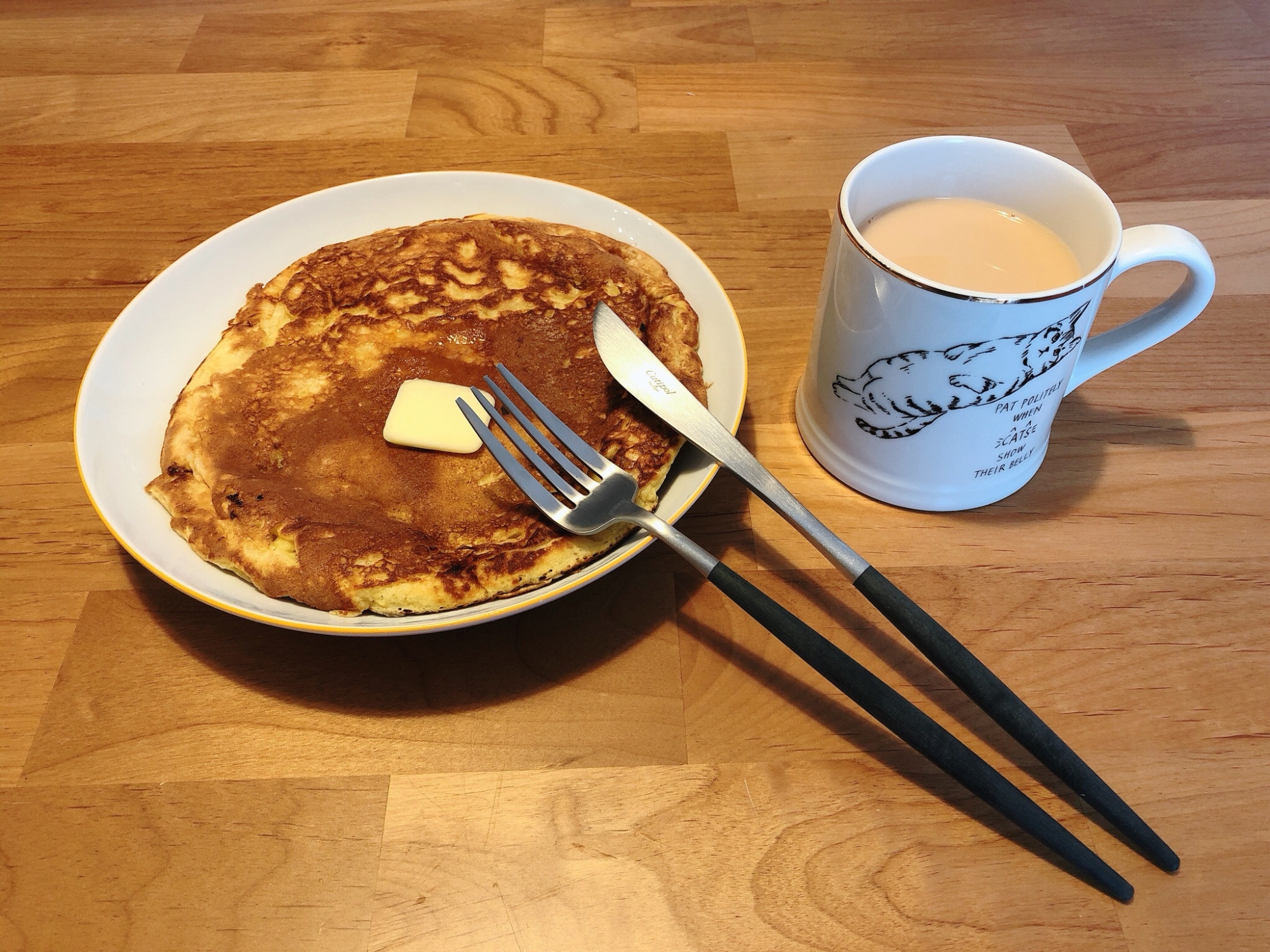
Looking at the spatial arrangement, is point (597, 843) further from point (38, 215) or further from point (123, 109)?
point (123, 109)

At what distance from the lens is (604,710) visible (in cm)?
89

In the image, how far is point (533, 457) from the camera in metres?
0.93

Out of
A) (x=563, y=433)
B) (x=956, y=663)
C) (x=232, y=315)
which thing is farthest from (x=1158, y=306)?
(x=232, y=315)

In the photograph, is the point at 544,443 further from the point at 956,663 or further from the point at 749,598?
the point at 956,663

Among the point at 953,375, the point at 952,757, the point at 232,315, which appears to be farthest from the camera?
the point at 232,315

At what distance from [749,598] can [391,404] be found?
492mm

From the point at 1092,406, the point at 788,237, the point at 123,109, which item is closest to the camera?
the point at 1092,406

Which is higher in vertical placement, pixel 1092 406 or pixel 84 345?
pixel 1092 406

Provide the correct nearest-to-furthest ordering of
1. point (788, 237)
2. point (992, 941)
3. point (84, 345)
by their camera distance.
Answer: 1. point (992, 941)
2. point (84, 345)
3. point (788, 237)

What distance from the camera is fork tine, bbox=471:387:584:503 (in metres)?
0.90

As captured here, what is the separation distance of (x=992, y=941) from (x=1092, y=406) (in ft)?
2.36

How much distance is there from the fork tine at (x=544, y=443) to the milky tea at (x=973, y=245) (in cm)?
40

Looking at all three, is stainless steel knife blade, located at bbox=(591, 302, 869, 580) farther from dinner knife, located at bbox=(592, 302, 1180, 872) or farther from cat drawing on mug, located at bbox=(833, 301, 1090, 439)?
cat drawing on mug, located at bbox=(833, 301, 1090, 439)

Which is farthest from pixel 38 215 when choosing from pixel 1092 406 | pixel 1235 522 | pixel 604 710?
pixel 1235 522
